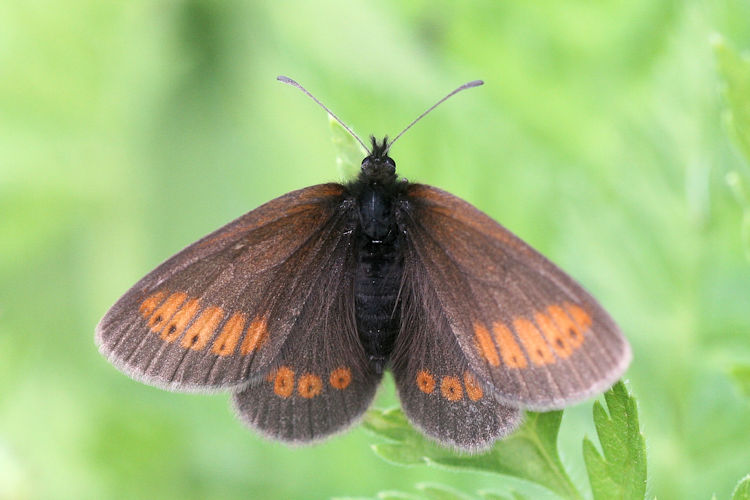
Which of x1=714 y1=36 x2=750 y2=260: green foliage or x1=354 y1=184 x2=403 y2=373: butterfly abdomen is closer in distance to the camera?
x1=714 y1=36 x2=750 y2=260: green foliage

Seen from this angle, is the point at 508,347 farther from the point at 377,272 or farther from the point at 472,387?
the point at 377,272

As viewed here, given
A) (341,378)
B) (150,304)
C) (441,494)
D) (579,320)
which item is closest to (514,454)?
(441,494)

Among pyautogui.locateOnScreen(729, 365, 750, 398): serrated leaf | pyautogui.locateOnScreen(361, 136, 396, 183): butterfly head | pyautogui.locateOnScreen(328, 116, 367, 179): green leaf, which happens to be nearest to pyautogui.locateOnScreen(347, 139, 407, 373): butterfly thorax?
pyautogui.locateOnScreen(361, 136, 396, 183): butterfly head

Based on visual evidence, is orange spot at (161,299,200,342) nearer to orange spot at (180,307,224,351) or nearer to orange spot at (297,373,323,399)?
orange spot at (180,307,224,351)

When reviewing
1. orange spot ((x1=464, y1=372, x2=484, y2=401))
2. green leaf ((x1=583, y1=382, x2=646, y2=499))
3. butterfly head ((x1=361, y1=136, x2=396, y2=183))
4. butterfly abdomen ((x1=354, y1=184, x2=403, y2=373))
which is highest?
butterfly head ((x1=361, y1=136, x2=396, y2=183))

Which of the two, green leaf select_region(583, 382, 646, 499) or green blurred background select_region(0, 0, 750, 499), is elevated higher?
green blurred background select_region(0, 0, 750, 499)

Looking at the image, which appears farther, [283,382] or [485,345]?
[283,382]
